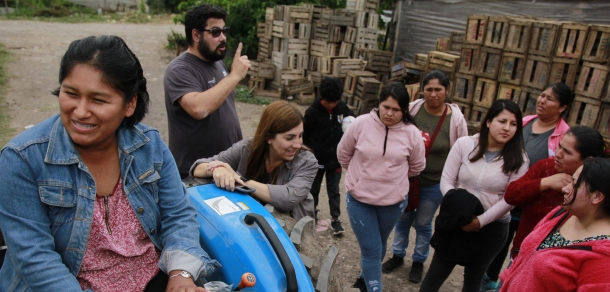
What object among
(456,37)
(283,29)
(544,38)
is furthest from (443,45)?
(283,29)

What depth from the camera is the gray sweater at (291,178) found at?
8.55ft

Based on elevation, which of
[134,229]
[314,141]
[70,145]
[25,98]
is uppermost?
[70,145]

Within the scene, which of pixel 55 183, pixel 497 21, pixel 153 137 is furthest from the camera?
pixel 497 21

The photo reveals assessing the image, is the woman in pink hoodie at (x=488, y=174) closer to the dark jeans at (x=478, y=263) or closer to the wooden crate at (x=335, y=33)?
the dark jeans at (x=478, y=263)

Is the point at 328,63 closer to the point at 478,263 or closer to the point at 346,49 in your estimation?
the point at 346,49

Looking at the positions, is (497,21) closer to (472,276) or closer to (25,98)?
(472,276)

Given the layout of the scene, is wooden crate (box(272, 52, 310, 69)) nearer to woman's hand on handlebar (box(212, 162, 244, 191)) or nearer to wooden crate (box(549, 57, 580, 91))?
wooden crate (box(549, 57, 580, 91))

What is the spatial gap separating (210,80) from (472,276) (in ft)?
8.16

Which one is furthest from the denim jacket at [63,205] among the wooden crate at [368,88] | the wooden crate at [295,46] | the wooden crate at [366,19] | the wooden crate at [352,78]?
the wooden crate at [366,19]

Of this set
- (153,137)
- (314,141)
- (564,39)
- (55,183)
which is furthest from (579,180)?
(564,39)

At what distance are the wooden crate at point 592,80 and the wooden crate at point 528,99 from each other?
0.57 metres

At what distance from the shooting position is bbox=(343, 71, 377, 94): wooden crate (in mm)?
9336

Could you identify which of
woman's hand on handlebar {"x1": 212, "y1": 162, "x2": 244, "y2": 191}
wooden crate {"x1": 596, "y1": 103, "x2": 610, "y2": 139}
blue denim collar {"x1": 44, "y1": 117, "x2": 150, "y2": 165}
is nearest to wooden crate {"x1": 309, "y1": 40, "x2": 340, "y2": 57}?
wooden crate {"x1": 596, "y1": 103, "x2": 610, "y2": 139}

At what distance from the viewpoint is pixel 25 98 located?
30.9 feet
